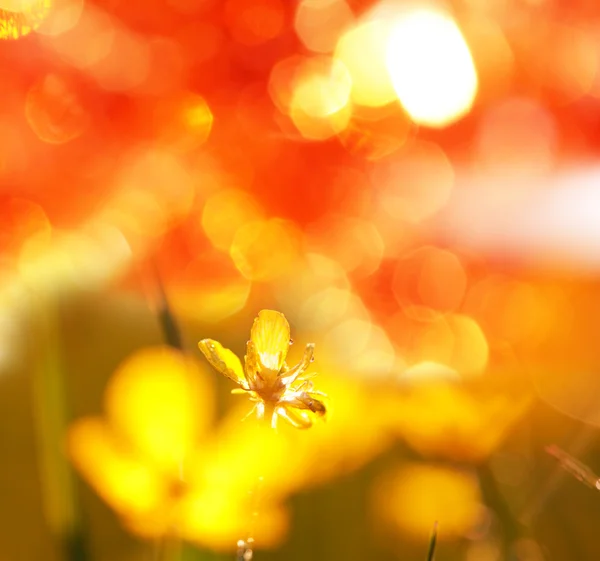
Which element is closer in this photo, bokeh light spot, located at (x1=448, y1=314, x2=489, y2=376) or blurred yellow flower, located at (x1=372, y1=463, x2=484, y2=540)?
blurred yellow flower, located at (x1=372, y1=463, x2=484, y2=540)

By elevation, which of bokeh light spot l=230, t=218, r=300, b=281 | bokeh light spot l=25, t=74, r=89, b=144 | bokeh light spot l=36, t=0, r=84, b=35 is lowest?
bokeh light spot l=230, t=218, r=300, b=281

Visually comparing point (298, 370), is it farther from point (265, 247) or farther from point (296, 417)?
point (265, 247)

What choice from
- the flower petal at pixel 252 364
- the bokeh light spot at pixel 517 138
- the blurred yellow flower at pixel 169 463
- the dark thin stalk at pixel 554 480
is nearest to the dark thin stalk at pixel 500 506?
the dark thin stalk at pixel 554 480

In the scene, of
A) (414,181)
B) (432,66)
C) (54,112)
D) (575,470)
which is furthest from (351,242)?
(575,470)

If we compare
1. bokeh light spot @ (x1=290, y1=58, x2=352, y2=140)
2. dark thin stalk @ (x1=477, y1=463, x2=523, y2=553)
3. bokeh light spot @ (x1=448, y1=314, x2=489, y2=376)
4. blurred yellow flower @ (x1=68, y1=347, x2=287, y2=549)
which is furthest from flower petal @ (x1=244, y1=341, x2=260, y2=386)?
bokeh light spot @ (x1=290, y1=58, x2=352, y2=140)

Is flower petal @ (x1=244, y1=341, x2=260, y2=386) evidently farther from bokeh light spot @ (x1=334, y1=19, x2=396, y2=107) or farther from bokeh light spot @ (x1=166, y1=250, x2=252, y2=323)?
bokeh light spot @ (x1=334, y1=19, x2=396, y2=107)

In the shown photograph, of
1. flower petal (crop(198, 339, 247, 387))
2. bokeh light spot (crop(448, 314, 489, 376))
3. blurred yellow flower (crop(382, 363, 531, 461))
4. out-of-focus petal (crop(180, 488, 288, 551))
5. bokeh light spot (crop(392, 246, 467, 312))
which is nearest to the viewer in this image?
flower petal (crop(198, 339, 247, 387))

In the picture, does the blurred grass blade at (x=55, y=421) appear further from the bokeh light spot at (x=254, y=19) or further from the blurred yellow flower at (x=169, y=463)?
the bokeh light spot at (x=254, y=19)
